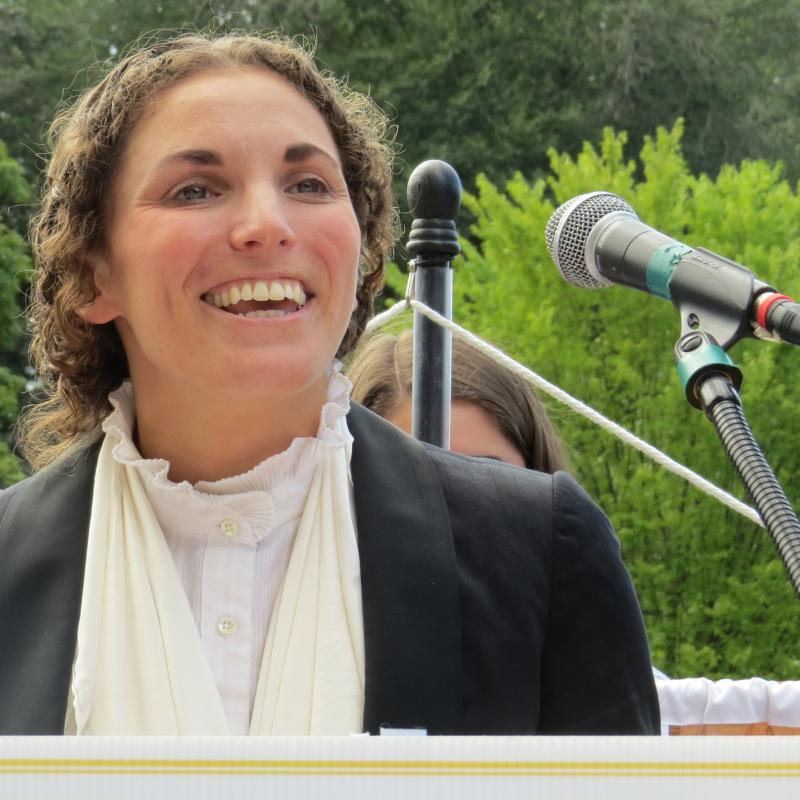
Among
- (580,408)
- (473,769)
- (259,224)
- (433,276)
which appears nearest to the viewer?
(473,769)

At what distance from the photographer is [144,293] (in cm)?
204

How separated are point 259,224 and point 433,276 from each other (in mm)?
1650

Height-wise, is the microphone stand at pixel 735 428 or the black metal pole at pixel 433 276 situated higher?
the black metal pole at pixel 433 276

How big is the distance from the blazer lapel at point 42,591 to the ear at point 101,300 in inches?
8.7

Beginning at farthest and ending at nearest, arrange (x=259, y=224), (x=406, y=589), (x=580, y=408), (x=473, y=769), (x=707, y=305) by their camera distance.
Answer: (x=580, y=408) < (x=406, y=589) < (x=259, y=224) < (x=707, y=305) < (x=473, y=769)

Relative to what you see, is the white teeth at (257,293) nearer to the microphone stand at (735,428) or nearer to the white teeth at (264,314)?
the white teeth at (264,314)

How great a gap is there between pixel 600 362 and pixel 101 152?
769 centimetres

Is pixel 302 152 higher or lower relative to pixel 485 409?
lower

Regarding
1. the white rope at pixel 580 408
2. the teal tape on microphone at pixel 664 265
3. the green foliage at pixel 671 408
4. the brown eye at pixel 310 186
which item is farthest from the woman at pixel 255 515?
the green foliage at pixel 671 408

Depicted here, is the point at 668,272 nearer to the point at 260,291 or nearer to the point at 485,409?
the point at 260,291

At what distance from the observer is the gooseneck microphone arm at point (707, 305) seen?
1624 millimetres

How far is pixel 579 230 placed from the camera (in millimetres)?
2027

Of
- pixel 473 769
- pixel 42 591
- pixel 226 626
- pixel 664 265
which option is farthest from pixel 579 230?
pixel 473 769

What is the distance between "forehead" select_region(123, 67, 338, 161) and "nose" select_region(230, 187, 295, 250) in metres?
0.10
